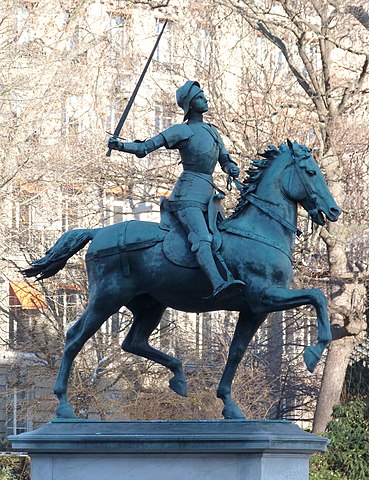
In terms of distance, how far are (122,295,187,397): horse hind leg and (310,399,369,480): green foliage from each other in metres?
9.70

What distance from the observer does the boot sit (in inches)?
461

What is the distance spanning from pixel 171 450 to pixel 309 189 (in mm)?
2712

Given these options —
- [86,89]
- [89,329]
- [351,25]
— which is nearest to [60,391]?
[89,329]

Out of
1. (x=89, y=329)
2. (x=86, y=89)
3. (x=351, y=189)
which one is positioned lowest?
(x=89, y=329)

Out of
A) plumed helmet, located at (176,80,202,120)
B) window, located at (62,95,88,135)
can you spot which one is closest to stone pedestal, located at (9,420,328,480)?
plumed helmet, located at (176,80,202,120)

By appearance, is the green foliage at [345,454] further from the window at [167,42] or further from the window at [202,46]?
the window at [167,42]

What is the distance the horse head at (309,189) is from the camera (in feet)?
40.3

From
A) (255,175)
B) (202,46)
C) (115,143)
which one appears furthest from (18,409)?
(115,143)

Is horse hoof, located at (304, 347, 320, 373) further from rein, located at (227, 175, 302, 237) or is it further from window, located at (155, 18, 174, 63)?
window, located at (155, 18, 174, 63)

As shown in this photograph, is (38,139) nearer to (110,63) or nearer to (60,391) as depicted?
(110,63)

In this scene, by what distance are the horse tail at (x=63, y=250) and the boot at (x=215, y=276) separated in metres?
1.40

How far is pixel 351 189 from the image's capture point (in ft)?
86.6

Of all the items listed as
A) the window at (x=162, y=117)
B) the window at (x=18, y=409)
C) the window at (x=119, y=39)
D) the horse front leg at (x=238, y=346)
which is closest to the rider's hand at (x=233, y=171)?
the horse front leg at (x=238, y=346)

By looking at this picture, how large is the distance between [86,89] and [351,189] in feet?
23.6
